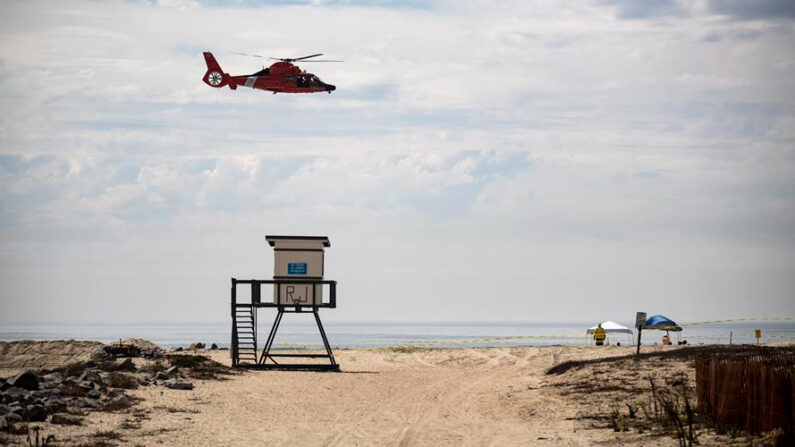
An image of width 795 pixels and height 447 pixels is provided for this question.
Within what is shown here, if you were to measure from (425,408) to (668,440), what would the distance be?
8.16m

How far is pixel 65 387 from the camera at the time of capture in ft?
72.6

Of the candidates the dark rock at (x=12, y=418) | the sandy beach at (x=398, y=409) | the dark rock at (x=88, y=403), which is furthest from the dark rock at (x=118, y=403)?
the dark rock at (x=12, y=418)

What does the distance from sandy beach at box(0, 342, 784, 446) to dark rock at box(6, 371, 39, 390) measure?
2283 millimetres

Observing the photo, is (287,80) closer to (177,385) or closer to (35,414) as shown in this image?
(177,385)

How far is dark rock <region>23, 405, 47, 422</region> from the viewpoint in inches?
720

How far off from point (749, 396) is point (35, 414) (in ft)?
41.6

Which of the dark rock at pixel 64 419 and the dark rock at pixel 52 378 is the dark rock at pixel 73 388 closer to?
the dark rock at pixel 52 378

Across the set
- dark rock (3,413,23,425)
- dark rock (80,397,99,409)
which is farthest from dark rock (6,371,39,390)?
dark rock (3,413,23,425)

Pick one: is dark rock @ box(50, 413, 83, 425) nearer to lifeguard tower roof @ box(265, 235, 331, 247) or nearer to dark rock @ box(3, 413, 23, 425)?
dark rock @ box(3, 413, 23, 425)

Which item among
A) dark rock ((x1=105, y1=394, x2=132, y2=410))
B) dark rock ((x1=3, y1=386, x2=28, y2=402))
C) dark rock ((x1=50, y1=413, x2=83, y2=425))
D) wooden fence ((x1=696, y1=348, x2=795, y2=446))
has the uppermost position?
wooden fence ((x1=696, y1=348, x2=795, y2=446))

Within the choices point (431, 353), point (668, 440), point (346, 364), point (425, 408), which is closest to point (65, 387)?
point (425, 408)

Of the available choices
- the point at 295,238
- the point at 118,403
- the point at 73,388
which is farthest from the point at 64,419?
the point at 295,238

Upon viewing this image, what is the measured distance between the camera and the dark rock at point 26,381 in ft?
70.3

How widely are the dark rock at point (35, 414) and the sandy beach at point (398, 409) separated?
15.5 inches
